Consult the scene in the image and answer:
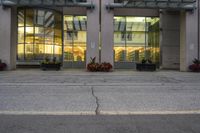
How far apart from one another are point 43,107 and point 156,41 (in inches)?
1199

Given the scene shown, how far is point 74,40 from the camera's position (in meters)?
39.5

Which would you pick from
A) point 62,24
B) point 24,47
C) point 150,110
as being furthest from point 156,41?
point 150,110

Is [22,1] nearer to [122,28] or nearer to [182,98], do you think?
[122,28]

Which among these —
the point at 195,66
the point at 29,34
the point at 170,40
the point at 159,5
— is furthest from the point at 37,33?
the point at 195,66

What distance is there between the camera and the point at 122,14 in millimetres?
38250

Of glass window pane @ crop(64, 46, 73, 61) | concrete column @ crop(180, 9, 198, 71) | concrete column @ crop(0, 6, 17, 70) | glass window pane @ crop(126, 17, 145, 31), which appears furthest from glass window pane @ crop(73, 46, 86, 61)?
concrete column @ crop(180, 9, 198, 71)

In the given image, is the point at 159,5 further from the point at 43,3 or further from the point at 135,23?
the point at 43,3

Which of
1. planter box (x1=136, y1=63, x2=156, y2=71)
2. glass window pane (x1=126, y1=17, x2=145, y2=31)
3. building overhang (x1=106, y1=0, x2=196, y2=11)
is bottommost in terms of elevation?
planter box (x1=136, y1=63, x2=156, y2=71)

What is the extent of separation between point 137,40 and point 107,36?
24.8 ft

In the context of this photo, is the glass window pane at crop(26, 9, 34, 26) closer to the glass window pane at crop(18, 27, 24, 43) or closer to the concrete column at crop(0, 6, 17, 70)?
the glass window pane at crop(18, 27, 24, 43)

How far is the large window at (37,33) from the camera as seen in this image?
123 ft

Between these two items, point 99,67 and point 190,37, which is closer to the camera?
point 99,67

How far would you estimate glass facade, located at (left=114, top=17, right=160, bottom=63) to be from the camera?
3950cm

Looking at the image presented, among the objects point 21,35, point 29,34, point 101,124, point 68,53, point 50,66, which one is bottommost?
point 101,124
